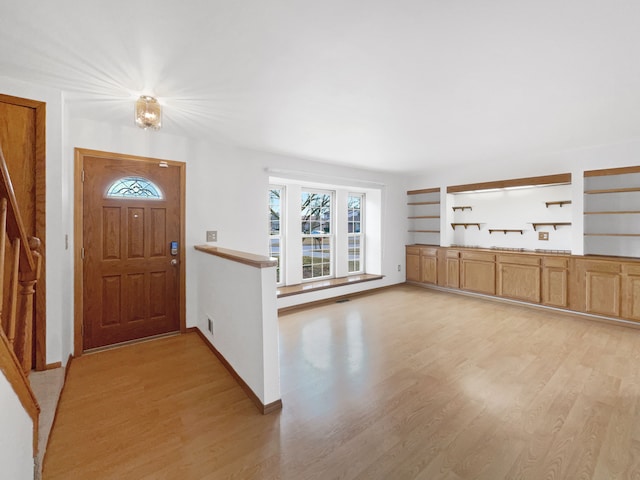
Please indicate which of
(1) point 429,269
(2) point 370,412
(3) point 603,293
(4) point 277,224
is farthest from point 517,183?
(2) point 370,412

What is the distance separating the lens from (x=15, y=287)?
1.22 m

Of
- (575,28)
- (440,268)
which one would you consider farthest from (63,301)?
(440,268)

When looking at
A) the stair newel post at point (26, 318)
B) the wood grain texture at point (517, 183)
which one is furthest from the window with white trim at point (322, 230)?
the stair newel post at point (26, 318)

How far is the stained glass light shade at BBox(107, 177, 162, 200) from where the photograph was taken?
3.09m

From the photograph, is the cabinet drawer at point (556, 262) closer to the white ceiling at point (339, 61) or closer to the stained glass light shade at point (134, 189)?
the white ceiling at point (339, 61)

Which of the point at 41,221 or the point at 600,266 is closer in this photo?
the point at 41,221

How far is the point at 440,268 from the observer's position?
5.66m

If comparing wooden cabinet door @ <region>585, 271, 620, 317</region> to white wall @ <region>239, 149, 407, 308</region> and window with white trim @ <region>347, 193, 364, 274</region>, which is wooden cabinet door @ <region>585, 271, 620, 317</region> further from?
window with white trim @ <region>347, 193, 364, 274</region>

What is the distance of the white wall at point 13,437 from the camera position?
0.94 meters

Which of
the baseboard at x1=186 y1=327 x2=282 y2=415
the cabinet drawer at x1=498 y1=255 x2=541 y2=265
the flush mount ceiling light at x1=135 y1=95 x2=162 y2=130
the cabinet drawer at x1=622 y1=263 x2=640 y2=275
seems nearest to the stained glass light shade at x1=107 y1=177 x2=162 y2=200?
the flush mount ceiling light at x1=135 y1=95 x2=162 y2=130

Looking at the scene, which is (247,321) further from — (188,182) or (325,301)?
(325,301)

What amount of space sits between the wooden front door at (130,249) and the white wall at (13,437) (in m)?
1.98

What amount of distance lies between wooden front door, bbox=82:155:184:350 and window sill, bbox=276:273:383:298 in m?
1.59

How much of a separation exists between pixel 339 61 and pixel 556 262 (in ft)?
14.0
